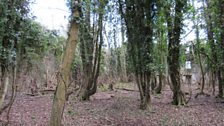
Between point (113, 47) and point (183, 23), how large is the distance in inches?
629

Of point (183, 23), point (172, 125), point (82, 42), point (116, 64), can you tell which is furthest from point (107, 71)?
point (172, 125)

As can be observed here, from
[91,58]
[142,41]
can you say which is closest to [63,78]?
[142,41]

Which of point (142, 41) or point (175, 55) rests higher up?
point (142, 41)

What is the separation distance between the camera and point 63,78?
5680 millimetres

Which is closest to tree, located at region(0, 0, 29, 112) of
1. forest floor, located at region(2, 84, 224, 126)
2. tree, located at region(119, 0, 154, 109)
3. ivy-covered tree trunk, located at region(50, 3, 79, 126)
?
forest floor, located at region(2, 84, 224, 126)

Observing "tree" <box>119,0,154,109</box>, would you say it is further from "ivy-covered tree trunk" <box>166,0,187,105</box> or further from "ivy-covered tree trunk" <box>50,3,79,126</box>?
"ivy-covered tree trunk" <box>50,3,79,126</box>

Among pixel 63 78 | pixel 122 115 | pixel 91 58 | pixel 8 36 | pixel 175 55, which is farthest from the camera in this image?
pixel 91 58

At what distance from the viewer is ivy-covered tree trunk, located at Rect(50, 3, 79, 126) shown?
5645 mm

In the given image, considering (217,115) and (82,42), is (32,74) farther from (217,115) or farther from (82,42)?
(217,115)

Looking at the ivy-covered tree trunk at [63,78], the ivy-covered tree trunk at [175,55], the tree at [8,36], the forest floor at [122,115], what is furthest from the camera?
the ivy-covered tree trunk at [175,55]

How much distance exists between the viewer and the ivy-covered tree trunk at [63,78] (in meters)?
5.64

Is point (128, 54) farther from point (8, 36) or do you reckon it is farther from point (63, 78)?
point (63, 78)

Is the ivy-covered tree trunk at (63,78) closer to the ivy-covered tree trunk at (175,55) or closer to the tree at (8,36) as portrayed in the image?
the tree at (8,36)

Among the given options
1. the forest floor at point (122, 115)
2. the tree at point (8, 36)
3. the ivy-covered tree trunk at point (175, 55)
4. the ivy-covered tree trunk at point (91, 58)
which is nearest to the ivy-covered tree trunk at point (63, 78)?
the tree at point (8, 36)
